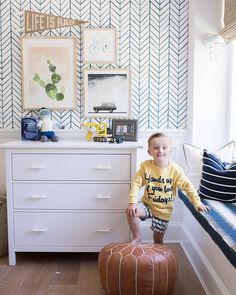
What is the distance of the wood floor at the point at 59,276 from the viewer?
2346mm

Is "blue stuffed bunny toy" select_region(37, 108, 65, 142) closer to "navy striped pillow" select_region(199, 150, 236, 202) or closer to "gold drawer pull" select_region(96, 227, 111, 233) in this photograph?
"gold drawer pull" select_region(96, 227, 111, 233)

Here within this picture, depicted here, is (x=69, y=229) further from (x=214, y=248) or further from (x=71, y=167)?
(x=214, y=248)

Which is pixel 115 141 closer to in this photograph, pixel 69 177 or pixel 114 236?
pixel 69 177

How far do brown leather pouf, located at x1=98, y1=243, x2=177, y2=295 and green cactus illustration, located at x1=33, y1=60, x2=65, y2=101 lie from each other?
142cm

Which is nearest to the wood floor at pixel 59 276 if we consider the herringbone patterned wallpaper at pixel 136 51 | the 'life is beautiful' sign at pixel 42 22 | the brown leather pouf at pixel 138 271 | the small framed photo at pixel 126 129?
the brown leather pouf at pixel 138 271

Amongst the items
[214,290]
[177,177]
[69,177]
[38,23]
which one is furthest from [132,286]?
[38,23]

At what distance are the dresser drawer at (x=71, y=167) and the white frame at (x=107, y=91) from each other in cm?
53

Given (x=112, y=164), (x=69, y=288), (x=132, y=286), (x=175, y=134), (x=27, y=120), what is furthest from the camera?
(x=175, y=134)

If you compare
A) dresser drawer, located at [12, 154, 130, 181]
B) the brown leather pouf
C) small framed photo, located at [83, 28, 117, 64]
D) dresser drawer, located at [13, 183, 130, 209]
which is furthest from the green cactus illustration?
the brown leather pouf

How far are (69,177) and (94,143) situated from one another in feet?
1.00

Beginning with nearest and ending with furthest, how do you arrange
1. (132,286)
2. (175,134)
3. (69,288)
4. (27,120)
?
(132,286) < (69,288) < (27,120) < (175,134)

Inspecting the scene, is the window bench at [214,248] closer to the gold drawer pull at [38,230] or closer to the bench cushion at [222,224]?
the bench cushion at [222,224]

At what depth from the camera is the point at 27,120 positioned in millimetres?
2902

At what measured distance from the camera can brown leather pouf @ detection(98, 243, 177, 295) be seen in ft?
6.76
